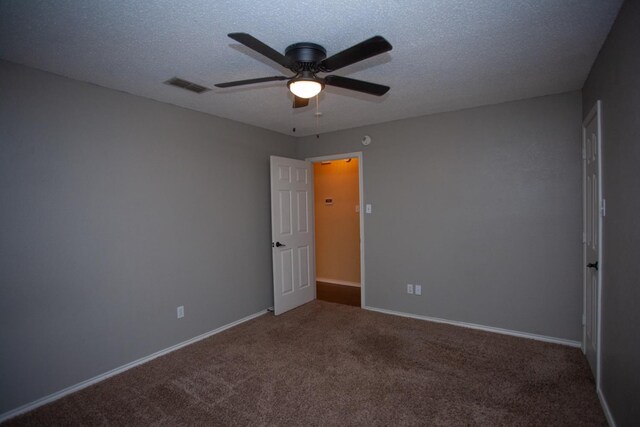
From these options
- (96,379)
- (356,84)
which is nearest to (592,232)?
(356,84)

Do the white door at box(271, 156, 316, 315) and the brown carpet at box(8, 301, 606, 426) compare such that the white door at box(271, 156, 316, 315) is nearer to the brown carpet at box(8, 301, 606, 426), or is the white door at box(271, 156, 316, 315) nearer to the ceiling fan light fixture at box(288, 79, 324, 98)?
the brown carpet at box(8, 301, 606, 426)

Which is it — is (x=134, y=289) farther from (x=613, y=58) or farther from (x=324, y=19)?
(x=613, y=58)

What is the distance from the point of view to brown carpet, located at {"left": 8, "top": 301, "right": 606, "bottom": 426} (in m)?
2.23

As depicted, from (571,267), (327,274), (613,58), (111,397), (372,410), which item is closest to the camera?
(613,58)

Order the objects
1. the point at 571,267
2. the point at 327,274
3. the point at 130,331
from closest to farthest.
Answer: the point at 130,331 → the point at 571,267 → the point at 327,274

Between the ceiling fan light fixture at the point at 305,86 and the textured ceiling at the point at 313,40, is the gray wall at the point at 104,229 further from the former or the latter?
the ceiling fan light fixture at the point at 305,86

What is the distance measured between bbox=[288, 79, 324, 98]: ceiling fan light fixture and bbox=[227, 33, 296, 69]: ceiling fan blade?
109 millimetres

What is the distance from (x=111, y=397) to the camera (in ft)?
8.23

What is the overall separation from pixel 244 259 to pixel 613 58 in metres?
3.84

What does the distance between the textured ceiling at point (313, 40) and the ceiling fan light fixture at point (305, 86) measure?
320mm

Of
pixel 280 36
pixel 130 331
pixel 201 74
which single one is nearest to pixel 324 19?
pixel 280 36

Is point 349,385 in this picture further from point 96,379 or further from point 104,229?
point 104,229

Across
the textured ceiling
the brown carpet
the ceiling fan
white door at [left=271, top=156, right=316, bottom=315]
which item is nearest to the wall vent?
the textured ceiling

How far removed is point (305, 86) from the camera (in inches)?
78.2
